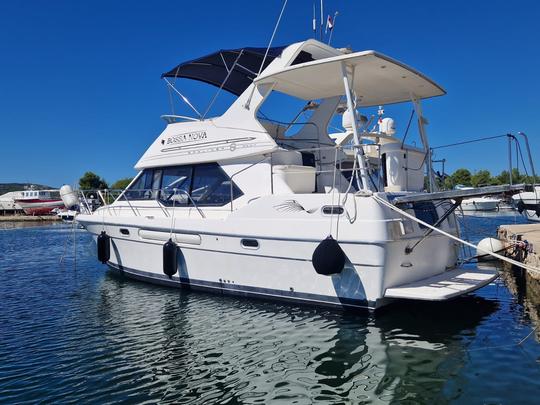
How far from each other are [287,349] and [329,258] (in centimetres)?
146

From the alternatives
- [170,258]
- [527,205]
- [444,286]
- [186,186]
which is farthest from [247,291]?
[527,205]

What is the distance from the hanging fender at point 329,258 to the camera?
21.0 feet

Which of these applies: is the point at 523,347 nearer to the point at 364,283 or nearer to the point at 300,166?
the point at 364,283

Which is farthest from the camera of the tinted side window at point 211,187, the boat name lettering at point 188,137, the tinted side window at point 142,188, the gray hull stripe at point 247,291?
the tinted side window at point 142,188

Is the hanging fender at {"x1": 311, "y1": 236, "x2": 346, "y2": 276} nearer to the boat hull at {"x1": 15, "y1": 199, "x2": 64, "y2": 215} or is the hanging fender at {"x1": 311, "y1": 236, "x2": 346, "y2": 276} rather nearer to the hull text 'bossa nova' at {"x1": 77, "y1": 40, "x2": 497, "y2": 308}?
the hull text 'bossa nova' at {"x1": 77, "y1": 40, "x2": 497, "y2": 308}

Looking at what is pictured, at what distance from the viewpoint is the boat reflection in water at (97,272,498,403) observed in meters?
4.61

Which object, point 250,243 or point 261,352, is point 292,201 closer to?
point 250,243

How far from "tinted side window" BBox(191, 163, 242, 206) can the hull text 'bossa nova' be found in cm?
2

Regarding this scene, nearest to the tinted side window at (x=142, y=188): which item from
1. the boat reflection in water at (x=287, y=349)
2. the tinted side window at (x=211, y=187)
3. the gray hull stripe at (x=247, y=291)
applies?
the tinted side window at (x=211, y=187)

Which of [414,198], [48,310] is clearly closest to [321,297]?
[414,198]

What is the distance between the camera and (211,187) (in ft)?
29.0

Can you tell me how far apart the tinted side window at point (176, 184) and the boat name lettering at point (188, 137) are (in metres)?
0.58

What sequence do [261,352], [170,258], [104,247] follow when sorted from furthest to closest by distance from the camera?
1. [104,247]
2. [170,258]
3. [261,352]

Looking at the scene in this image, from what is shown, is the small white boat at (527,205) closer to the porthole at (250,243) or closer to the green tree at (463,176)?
the porthole at (250,243)
